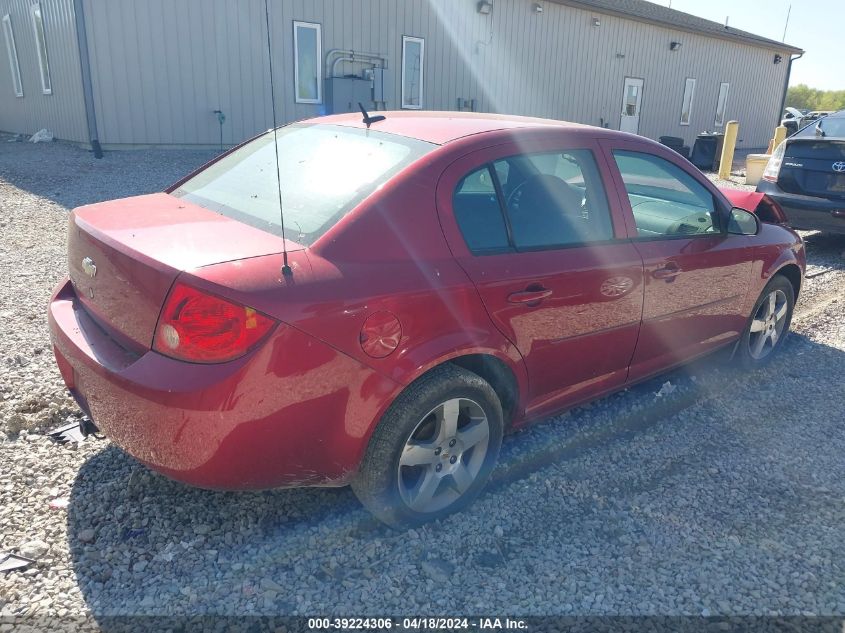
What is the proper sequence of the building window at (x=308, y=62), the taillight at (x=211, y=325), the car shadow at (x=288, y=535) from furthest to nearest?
1. the building window at (x=308, y=62)
2. the car shadow at (x=288, y=535)
3. the taillight at (x=211, y=325)

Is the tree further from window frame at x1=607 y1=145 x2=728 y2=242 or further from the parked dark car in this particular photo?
window frame at x1=607 y1=145 x2=728 y2=242

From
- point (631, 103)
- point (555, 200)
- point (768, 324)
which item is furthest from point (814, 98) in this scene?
point (555, 200)

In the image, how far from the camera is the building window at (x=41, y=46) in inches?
532

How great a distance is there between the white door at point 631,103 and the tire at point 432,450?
20528 mm

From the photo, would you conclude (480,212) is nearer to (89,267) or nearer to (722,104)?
(89,267)


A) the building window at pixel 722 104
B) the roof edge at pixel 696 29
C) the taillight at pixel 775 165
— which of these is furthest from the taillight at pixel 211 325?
the building window at pixel 722 104

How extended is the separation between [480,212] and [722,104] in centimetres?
2601

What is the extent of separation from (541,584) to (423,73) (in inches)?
599

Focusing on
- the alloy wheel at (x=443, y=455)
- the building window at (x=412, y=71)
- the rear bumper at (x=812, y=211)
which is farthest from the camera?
the building window at (x=412, y=71)

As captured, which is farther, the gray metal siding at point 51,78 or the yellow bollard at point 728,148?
the yellow bollard at point 728,148

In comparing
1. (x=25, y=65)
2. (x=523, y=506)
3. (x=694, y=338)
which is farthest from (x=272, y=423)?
(x=25, y=65)

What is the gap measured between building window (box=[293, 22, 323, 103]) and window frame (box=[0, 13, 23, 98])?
285 inches

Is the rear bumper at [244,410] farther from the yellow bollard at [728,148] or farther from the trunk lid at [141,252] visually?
Result: the yellow bollard at [728,148]

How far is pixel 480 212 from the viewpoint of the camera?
2.71 metres
